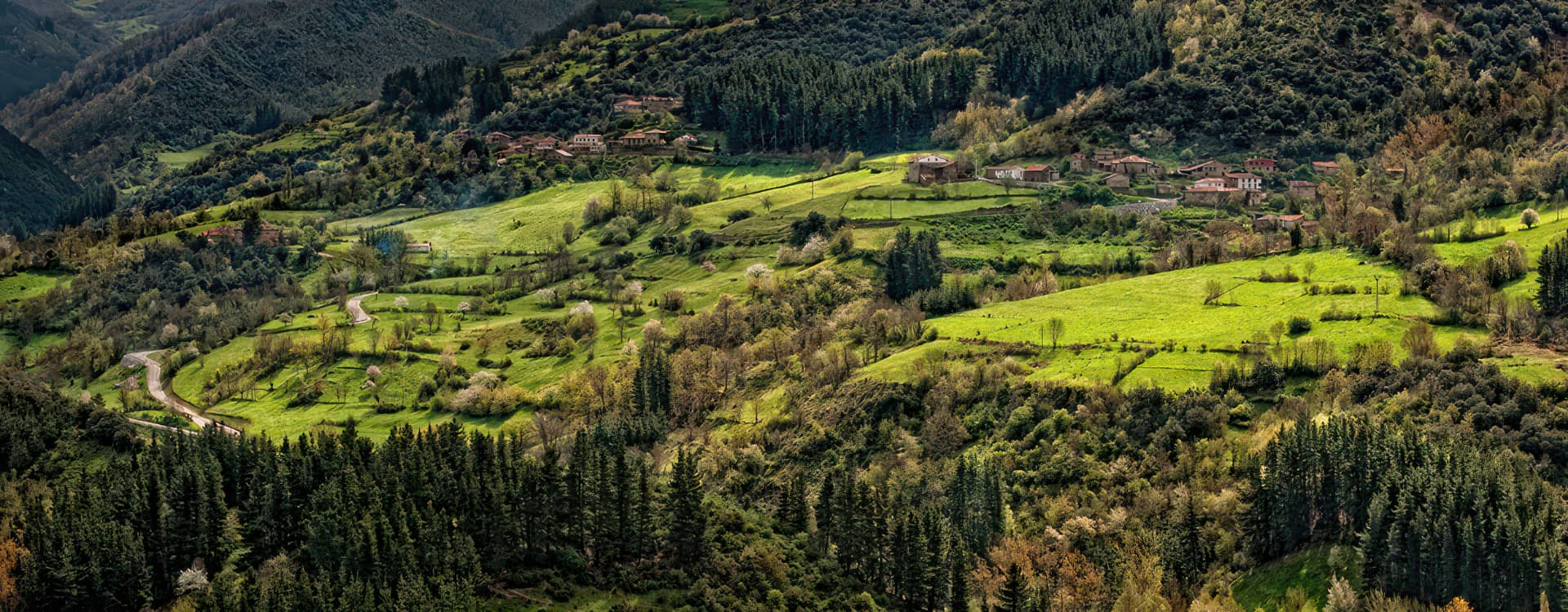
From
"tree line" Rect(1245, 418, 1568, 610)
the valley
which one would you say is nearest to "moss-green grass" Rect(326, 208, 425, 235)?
the valley

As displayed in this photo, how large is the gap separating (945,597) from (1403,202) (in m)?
77.7

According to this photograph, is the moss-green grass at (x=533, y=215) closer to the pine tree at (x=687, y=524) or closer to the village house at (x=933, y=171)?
the village house at (x=933, y=171)

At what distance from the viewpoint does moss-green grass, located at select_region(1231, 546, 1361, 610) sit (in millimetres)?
83688

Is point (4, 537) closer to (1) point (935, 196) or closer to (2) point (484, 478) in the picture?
(2) point (484, 478)

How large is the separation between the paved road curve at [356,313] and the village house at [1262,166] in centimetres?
9697

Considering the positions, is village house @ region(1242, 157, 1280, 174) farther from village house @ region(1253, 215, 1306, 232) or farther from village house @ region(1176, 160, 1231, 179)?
village house @ region(1253, 215, 1306, 232)

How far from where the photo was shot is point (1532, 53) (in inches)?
7402

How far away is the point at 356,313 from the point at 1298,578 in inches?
4119

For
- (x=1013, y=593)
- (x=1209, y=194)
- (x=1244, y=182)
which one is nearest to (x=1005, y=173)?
(x=1209, y=194)

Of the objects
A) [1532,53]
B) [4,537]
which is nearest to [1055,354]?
[4,537]

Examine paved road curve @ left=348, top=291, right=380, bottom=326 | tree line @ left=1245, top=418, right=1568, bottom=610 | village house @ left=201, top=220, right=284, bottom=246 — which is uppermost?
village house @ left=201, top=220, right=284, bottom=246

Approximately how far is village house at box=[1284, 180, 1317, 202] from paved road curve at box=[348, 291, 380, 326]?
9673cm

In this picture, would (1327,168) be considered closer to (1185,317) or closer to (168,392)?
(1185,317)

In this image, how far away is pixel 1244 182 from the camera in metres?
162
